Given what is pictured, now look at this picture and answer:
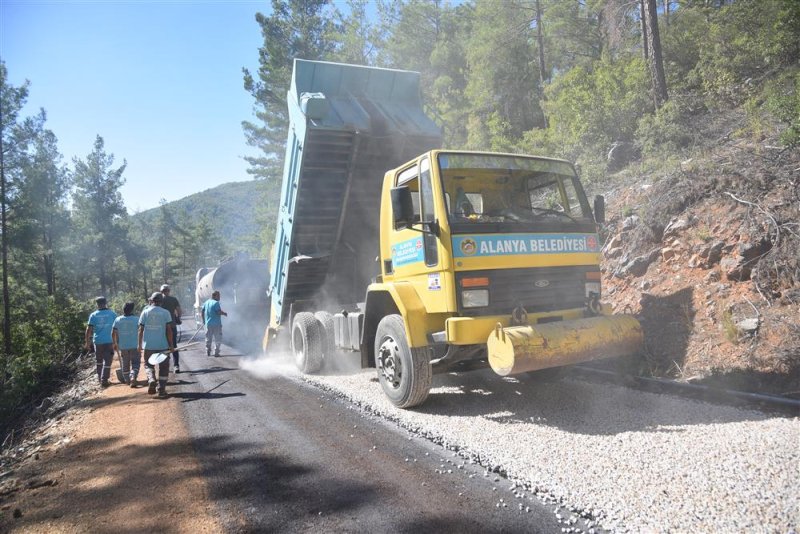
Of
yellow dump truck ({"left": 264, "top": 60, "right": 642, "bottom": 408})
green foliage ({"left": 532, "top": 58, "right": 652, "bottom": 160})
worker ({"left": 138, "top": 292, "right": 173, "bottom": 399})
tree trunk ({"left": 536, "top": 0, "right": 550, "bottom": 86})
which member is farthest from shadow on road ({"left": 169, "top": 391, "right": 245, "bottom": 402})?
tree trunk ({"left": 536, "top": 0, "right": 550, "bottom": 86})

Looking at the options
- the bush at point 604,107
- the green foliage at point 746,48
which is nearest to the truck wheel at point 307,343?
the bush at point 604,107

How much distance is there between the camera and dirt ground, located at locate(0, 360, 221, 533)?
295 cm

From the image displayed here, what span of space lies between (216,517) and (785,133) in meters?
8.35

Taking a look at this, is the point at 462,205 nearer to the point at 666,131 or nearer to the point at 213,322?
the point at 213,322

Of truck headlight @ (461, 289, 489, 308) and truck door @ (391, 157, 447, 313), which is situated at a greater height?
truck door @ (391, 157, 447, 313)

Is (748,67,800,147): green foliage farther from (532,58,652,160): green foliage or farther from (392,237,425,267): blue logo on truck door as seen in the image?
(392,237,425,267): blue logo on truck door

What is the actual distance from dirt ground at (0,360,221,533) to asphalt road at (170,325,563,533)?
0.61ft

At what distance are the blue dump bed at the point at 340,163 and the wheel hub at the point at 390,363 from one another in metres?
2.06

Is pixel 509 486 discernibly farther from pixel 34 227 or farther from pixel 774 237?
pixel 34 227

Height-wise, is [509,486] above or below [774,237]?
below

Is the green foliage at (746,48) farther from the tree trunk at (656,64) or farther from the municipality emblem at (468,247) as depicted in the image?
the municipality emblem at (468,247)

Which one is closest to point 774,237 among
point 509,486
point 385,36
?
point 509,486

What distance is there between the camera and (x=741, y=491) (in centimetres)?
266

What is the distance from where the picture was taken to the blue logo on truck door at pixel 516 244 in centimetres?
433
